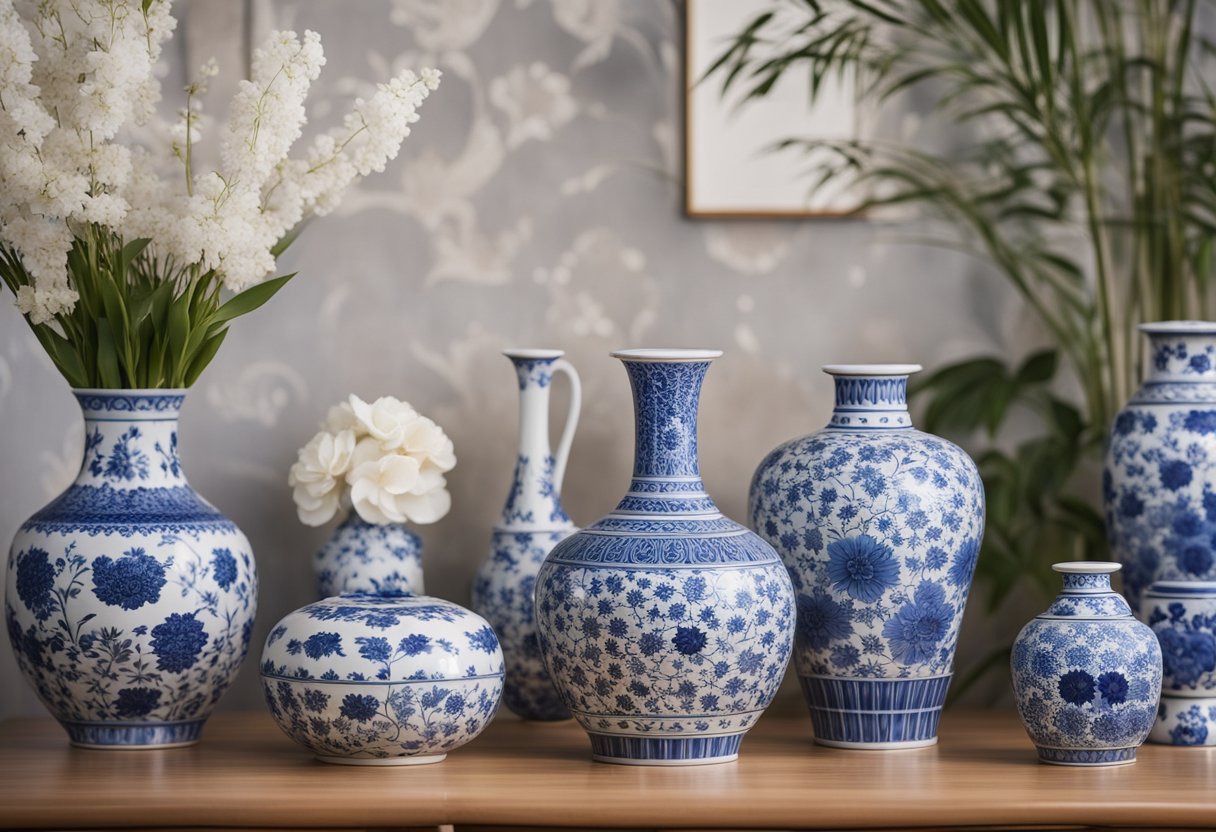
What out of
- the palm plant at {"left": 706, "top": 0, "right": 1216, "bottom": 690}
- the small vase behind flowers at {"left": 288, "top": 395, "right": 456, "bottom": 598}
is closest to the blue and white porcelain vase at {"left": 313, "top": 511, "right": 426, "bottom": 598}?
the small vase behind flowers at {"left": 288, "top": 395, "right": 456, "bottom": 598}

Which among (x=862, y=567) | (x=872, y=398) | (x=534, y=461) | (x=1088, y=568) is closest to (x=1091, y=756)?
(x=1088, y=568)

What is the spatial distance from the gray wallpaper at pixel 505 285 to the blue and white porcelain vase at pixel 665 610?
0.42m

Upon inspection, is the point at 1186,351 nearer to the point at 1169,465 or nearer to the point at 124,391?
the point at 1169,465

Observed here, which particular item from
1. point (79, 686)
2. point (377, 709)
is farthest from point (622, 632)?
point (79, 686)

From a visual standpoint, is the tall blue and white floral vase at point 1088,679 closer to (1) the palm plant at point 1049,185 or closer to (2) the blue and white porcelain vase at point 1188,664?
(2) the blue and white porcelain vase at point 1188,664

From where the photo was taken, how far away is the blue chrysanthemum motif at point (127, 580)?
1365 mm

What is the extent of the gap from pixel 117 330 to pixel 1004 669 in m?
1.19

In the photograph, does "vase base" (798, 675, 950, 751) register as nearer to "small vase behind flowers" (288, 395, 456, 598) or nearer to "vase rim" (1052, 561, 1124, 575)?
"vase rim" (1052, 561, 1124, 575)

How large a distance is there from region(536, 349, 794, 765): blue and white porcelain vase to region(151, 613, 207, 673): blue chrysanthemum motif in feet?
1.14

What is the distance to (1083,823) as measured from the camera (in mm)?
1205

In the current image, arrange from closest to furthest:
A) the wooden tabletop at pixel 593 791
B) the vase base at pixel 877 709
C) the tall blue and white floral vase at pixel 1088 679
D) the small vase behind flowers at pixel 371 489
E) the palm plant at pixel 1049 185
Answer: the wooden tabletop at pixel 593 791, the tall blue and white floral vase at pixel 1088 679, the vase base at pixel 877 709, the small vase behind flowers at pixel 371 489, the palm plant at pixel 1049 185

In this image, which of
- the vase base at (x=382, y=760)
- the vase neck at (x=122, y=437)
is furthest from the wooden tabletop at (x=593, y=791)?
the vase neck at (x=122, y=437)

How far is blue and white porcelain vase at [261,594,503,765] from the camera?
1.30 m

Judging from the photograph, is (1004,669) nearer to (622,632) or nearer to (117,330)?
(622,632)
